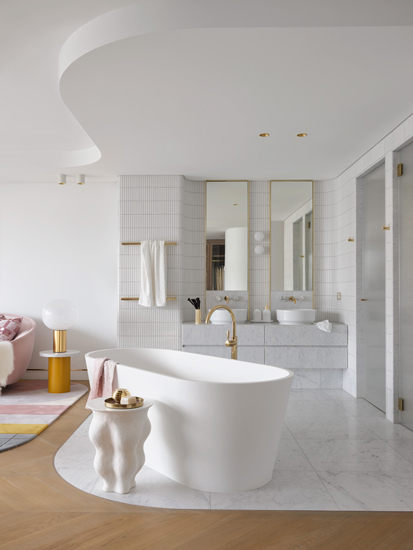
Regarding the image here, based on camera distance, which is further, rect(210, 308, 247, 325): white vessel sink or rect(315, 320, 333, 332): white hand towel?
rect(210, 308, 247, 325): white vessel sink

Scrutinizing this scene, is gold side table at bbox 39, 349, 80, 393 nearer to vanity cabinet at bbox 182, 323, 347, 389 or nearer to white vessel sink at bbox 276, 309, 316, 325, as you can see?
vanity cabinet at bbox 182, 323, 347, 389

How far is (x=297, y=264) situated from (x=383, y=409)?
6.39ft

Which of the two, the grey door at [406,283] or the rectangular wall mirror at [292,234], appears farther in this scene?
the rectangular wall mirror at [292,234]

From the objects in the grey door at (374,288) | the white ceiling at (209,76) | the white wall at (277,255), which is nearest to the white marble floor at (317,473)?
the grey door at (374,288)

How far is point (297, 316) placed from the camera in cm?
519

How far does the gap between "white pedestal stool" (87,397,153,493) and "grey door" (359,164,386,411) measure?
8.45ft

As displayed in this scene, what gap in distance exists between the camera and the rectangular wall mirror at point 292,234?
5645 mm

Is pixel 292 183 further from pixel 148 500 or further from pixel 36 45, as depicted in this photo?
pixel 148 500

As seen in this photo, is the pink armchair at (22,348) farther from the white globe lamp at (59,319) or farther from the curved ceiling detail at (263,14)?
the curved ceiling detail at (263,14)

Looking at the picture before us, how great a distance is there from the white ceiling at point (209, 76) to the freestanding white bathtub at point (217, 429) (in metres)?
1.82

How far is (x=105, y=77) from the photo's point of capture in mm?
2961

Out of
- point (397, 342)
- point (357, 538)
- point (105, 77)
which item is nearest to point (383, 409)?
point (397, 342)

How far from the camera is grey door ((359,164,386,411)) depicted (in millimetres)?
4309

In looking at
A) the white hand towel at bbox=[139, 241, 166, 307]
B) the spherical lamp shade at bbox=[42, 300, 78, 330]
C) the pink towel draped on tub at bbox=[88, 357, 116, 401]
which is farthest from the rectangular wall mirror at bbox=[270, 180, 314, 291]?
the pink towel draped on tub at bbox=[88, 357, 116, 401]
